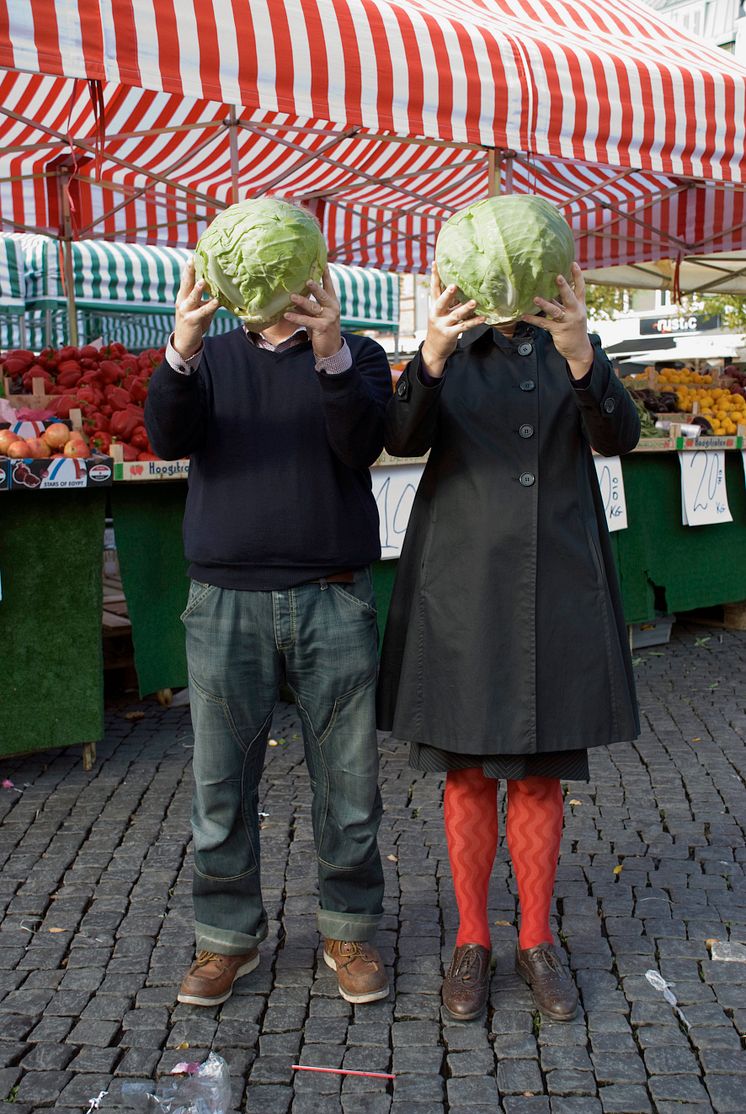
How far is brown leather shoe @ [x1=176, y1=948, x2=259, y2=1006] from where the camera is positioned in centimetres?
283

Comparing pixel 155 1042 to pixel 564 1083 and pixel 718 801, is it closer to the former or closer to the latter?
pixel 564 1083

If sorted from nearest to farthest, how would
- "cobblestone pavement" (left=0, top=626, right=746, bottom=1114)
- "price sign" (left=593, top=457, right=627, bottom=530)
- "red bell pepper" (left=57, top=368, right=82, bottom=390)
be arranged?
"cobblestone pavement" (left=0, top=626, right=746, bottom=1114), "price sign" (left=593, top=457, right=627, bottom=530), "red bell pepper" (left=57, top=368, right=82, bottom=390)

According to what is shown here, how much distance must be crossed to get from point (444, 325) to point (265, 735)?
1.17 metres

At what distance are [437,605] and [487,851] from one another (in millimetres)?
687

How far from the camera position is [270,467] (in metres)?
2.63

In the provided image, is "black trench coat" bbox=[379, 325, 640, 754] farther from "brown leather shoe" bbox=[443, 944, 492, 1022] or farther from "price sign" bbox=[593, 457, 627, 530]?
"price sign" bbox=[593, 457, 627, 530]

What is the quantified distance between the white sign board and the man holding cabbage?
243cm

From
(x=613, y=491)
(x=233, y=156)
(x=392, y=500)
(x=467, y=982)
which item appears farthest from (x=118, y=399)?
(x=467, y=982)

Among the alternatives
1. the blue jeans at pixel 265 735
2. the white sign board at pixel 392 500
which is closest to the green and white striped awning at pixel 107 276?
the white sign board at pixel 392 500

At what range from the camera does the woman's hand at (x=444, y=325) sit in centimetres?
244

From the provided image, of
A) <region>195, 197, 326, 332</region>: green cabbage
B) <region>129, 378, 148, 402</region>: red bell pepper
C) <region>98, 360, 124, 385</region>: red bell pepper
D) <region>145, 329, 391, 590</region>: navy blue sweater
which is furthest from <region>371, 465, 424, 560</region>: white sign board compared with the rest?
<region>195, 197, 326, 332</region>: green cabbage

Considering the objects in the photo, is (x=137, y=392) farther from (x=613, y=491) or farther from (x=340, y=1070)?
(x=340, y=1070)

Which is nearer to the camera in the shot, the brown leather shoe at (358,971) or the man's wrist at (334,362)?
the man's wrist at (334,362)

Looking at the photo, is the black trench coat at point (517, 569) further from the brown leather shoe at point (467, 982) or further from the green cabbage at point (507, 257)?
the brown leather shoe at point (467, 982)
